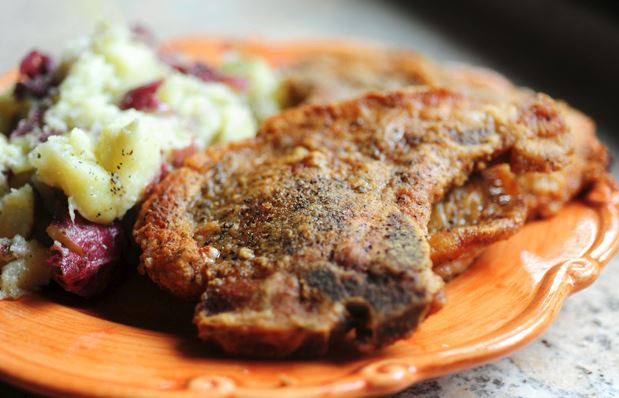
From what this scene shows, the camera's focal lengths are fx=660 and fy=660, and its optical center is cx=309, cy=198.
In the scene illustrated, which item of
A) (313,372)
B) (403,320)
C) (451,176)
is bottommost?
(313,372)

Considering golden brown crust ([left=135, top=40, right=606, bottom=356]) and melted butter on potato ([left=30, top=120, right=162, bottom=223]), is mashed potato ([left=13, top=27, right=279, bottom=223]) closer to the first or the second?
melted butter on potato ([left=30, top=120, right=162, bottom=223])

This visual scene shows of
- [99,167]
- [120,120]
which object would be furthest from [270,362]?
[120,120]

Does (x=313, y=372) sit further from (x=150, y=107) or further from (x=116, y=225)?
(x=150, y=107)

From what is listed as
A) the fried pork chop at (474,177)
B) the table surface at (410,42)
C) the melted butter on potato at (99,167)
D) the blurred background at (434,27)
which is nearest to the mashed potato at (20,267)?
the melted butter on potato at (99,167)

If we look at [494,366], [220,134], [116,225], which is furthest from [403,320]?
[220,134]

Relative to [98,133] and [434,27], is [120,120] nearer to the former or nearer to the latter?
[98,133]

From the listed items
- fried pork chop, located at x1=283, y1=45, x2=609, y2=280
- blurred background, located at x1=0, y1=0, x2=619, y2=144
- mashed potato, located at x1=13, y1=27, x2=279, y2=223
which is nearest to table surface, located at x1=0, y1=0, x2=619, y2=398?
blurred background, located at x1=0, y1=0, x2=619, y2=144
